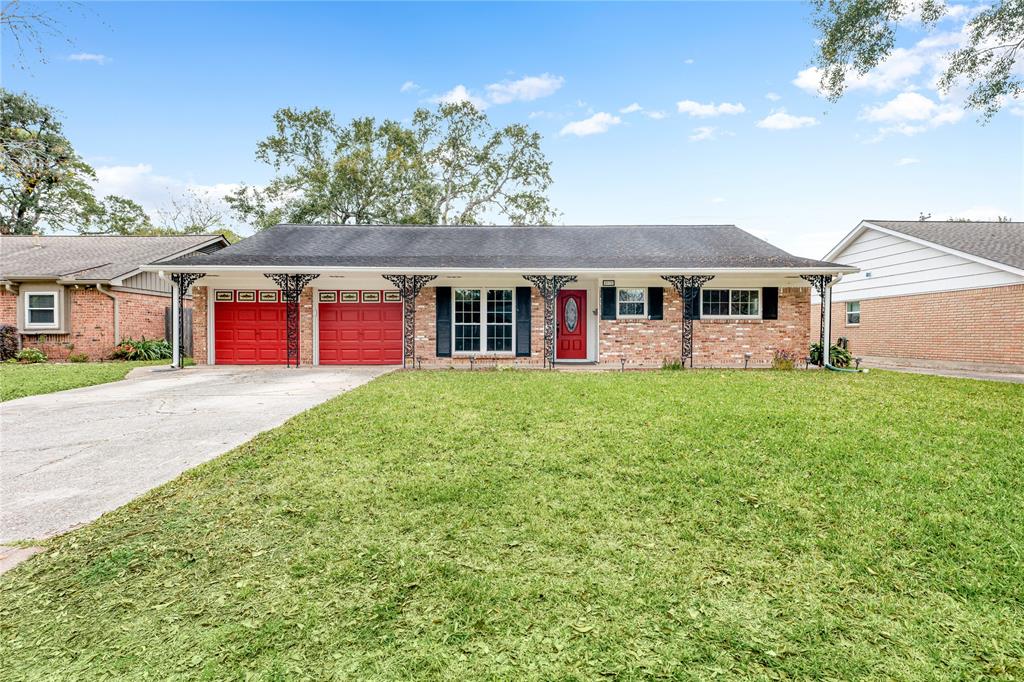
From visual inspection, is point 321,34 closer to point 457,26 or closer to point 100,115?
point 457,26

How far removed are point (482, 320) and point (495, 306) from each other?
559 millimetres

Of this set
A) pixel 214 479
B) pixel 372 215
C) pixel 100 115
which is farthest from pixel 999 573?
pixel 372 215

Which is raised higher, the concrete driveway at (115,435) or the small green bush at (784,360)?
the small green bush at (784,360)

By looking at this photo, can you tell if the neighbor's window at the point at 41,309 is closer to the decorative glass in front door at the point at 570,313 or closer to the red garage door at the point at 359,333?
the red garage door at the point at 359,333

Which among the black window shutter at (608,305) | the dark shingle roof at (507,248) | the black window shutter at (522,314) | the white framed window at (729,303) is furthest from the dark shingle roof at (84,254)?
the white framed window at (729,303)

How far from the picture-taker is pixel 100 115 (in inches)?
608

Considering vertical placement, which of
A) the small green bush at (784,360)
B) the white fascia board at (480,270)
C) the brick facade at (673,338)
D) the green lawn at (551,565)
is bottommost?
the green lawn at (551,565)

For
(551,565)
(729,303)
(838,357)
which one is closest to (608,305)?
(729,303)

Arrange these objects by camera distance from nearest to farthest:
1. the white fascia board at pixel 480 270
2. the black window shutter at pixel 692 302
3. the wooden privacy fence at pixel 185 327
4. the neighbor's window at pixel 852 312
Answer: the white fascia board at pixel 480 270 → the black window shutter at pixel 692 302 → the neighbor's window at pixel 852 312 → the wooden privacy fence at pixel 185 327

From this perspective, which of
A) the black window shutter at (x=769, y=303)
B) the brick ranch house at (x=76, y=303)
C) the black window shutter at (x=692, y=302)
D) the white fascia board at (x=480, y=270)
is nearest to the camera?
the white fascia board at (x=480, y=270)

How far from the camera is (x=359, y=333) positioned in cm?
1329

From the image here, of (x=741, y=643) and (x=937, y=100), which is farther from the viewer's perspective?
(x=937, y=100)

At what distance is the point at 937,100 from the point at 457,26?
1378 cm

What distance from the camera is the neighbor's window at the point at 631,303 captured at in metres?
12.8
